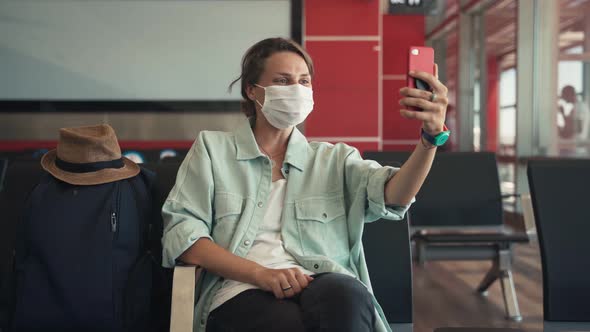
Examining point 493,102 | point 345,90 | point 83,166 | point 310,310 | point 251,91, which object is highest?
point 493,102

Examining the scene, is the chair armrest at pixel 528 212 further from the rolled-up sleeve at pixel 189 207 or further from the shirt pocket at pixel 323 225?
the rolled-up sleeve at pixel 189 207

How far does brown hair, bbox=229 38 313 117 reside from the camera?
72.2 inches

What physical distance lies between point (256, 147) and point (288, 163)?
0.11 meters

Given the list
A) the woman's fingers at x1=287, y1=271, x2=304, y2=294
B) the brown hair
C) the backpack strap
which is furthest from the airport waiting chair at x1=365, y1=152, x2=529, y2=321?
the woman's fingers at x1=287, y1=271, x2=304, y2=294

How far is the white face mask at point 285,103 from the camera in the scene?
5.93ft

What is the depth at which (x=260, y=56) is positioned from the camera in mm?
1858

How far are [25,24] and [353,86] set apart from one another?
2.96 metres

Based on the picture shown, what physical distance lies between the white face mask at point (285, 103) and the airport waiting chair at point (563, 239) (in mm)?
689

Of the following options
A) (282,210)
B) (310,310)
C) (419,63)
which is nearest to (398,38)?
(282,210)

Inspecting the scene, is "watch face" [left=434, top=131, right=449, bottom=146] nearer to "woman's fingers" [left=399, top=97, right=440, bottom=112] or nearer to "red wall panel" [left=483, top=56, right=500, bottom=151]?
"woman's fingers" [left=399, top=97, right=440, bottom=112]

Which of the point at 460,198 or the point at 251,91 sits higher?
the point at 251,91

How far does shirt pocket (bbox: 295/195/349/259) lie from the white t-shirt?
6cm

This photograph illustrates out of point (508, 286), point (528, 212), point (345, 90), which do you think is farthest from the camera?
point (345, 90)

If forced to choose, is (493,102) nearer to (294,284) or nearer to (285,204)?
(285,204)
